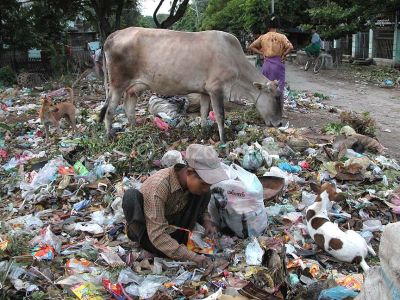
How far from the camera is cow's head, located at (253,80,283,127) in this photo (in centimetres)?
755

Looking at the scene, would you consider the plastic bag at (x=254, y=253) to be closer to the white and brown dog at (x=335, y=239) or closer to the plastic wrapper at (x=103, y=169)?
the white and brown dog at (x=335, y=239)

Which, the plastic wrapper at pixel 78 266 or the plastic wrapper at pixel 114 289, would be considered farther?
the plastic wrapper at pixel 78 266

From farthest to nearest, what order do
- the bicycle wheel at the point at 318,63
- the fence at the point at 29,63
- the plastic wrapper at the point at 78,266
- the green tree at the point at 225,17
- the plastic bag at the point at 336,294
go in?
1. the green tree at the point at 225,17
2. the bicycle wheel at the point at 318,63
3. the fence at the point at 29,63
4. the plastic wrapper at the point at 78,266
5. the plastic bag at the point at 336,294

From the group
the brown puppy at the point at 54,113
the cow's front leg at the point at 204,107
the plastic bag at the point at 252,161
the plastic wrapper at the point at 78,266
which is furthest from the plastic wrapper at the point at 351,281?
the brown puppy at the point at 54,113

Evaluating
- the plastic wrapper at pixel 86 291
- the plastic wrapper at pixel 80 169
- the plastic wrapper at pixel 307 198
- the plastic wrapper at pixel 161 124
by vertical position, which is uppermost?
the plastic wrapper at pixel 161 124

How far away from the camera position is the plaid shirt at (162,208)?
335cm

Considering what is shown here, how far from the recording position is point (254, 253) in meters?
3.82

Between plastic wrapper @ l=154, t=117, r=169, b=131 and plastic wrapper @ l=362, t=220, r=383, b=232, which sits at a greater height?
plastic wrapper @ l=154, t=117, r=169, b=131

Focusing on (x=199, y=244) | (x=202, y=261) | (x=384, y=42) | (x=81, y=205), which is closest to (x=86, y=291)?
(x=202, y=261)

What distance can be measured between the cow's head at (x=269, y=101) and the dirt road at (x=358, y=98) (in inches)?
59.4

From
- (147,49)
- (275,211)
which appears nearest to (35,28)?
(147,49)

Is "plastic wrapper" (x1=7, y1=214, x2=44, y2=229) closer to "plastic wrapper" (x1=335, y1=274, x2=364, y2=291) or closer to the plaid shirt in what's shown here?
the plaid shirt

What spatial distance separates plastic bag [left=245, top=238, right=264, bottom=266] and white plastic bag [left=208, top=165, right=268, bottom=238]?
22 centimetres

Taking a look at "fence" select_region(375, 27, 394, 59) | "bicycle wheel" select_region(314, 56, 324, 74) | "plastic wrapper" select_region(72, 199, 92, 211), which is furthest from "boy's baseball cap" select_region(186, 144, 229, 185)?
"fence" select_region(375, 27, 394, 59)
